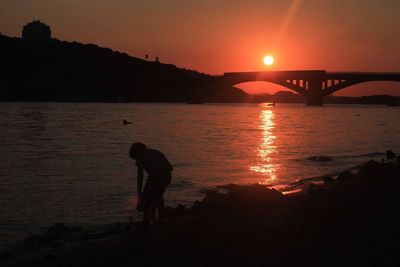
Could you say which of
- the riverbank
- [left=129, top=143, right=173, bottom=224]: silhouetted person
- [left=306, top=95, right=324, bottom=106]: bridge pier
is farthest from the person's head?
[left=306, top=95, right=324, bottom=106]: bridge pier

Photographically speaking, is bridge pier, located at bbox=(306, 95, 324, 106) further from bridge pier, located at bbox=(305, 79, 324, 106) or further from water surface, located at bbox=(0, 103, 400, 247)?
water surface, located at bbox=(0, 103, 400, 247)

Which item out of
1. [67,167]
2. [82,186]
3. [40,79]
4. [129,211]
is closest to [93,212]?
[129,211]

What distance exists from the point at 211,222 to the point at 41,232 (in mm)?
→ 3724

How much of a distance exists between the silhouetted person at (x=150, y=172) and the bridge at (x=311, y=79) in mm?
109353

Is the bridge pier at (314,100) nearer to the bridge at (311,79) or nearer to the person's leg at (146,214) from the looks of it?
the bridge at (311,79)

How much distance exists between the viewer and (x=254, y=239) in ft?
28.7

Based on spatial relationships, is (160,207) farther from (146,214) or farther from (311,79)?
(311,79)

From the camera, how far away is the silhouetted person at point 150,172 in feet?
31.2

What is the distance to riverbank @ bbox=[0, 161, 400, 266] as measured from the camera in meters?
7.74

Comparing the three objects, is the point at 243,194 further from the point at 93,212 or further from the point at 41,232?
the point at 41,232

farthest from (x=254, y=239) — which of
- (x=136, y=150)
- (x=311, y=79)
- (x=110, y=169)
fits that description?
(x=311, y=79)

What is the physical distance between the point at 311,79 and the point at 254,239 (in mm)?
118236

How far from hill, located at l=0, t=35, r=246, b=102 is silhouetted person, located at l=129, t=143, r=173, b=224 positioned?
136 m

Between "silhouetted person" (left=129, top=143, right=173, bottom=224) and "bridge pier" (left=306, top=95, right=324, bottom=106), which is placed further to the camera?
"bridge pier" (left=306, top=95, right=324, bottom=106)
